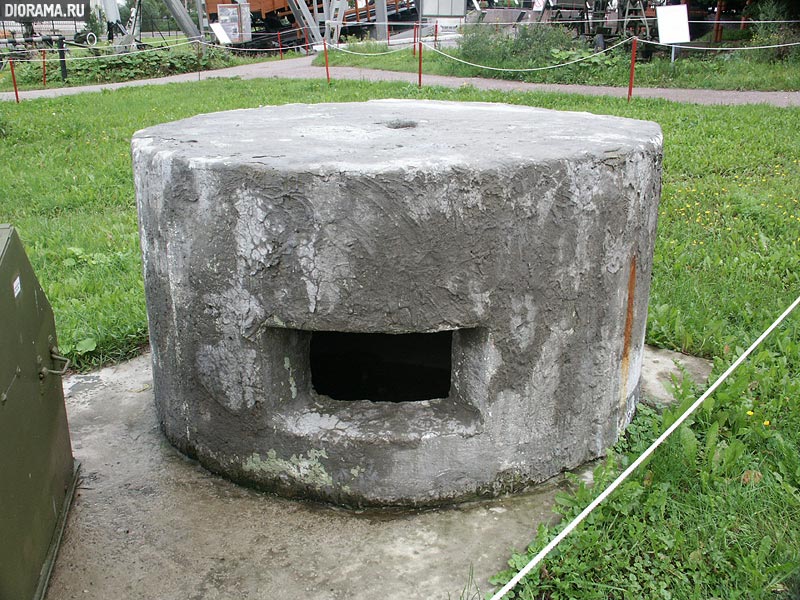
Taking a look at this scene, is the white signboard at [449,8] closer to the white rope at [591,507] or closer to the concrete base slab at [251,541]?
the white rope at [591,507]

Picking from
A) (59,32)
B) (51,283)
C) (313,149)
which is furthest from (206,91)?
(313,149)

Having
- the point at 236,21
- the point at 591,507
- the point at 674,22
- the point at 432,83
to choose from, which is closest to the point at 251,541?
the point at 591,507

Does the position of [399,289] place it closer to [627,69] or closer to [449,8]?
[627,69]

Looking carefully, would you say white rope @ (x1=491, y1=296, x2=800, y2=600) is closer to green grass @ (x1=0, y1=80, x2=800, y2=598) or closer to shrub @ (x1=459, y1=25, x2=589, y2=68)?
green grass @ (x1=0, y1=80, x2=800, y2=598)

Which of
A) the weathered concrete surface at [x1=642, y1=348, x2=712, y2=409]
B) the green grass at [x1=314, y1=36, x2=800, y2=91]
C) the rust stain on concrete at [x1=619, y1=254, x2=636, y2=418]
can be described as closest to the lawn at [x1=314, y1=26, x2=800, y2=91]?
the green grass at [x1=314, y1=36, x2=800, y2=91]

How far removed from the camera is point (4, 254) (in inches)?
86.8

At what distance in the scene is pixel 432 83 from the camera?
1303cm

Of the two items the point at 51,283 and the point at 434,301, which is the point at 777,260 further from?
the point at 51,283

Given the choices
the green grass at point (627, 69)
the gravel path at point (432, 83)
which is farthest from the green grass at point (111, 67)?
the green grass at point (627, 69)

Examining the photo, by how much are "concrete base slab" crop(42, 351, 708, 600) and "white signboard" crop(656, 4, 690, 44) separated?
10.4 m

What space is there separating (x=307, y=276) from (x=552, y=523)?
1.09 m

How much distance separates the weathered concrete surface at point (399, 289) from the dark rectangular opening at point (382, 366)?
85 cm

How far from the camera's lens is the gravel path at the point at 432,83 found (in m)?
10.6

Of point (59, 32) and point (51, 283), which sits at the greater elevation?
point (59, 32)
